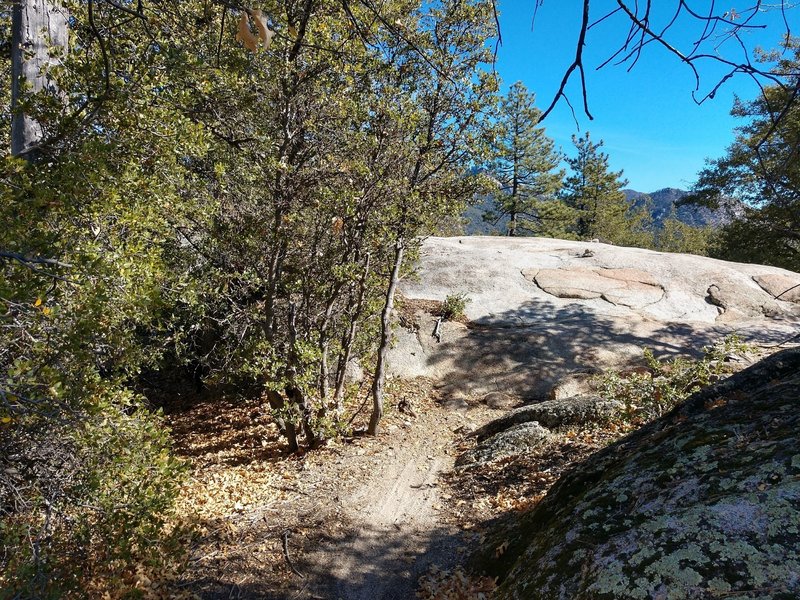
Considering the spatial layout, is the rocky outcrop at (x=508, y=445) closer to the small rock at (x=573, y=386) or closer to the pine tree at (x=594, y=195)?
the small rock at (x=573, y=386)

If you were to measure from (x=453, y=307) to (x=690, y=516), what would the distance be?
11.3 meters

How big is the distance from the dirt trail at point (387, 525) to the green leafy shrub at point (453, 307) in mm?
4842

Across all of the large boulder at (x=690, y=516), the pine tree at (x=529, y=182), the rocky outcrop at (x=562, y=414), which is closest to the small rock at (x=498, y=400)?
the rocky outcrop at (x=562, y=414)

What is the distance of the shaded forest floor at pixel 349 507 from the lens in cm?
514

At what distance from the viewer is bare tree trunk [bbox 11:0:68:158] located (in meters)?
4.35

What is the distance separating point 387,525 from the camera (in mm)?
6234

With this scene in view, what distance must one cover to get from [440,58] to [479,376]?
741cm

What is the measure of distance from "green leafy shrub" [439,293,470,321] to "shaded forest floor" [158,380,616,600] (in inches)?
167

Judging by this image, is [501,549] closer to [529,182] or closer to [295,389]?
[295,389]

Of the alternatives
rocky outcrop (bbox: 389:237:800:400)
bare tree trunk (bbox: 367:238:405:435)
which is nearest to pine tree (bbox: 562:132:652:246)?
rocky outcrop (bbox: 389:237:800:400)

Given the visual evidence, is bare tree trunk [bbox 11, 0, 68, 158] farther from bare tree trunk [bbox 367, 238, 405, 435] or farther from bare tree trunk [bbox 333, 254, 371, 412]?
bare tree trunk [bbox 367, 238, 405, 435]

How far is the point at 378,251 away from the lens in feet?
27.0

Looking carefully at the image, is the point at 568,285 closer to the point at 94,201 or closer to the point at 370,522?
the point at 370,522

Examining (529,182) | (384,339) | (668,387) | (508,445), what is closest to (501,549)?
(508,445)
